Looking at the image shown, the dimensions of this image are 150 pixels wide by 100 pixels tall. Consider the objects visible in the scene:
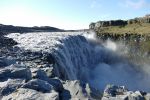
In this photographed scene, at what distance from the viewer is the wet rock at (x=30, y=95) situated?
59.9 ft

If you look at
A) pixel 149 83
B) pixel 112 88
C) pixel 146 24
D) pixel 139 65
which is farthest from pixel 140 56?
pixel 112 88

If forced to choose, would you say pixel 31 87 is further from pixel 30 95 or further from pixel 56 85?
pixel 56 85

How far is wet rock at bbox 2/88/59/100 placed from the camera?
18.3 meters

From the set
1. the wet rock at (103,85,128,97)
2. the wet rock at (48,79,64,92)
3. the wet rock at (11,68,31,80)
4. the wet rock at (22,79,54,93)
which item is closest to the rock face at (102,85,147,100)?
the wet rock at (103,85,128,97)

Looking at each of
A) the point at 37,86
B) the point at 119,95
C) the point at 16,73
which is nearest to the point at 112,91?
the point at 119,95

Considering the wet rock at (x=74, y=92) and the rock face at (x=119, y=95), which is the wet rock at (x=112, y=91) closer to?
the rock face at (x=119, y=95)

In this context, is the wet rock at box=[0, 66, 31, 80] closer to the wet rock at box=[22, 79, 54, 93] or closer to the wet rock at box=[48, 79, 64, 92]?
the wet rock at box=[22, 79, 54, 93]

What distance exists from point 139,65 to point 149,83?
1556 centimetres

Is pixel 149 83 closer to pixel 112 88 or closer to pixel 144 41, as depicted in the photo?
pixel 144 41

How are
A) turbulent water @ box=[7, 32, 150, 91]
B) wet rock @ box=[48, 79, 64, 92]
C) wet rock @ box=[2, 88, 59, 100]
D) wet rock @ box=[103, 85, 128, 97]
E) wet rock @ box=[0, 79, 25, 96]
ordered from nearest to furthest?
wet rock @ box=[2, 88, 59, 100]
wet rock @ box=[0, 79, 25, 96]
wet rock @ box=[48, 79, 64, 92]
wet rock @ box=[103, 85, 128, 97]
turbulent water @ box=[7, 32, 150, 91]

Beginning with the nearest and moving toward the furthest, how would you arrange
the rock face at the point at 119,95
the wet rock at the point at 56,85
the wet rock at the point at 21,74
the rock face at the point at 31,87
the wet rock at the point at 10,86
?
1. the rock face at the point at 31,87
2. the wet rock at the point at 10,86
3. the rock face at the point at 119,95
4. the wet rock at the point at 21,74
5. the wet rock at the point at 56,85

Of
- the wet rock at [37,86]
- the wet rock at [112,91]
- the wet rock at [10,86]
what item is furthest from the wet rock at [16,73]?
the wet rock at [112,91]

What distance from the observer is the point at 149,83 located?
315 feet

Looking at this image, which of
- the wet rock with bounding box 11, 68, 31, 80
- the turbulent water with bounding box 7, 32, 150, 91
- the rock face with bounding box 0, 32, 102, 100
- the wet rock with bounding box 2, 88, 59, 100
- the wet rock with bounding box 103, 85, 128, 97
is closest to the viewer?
the wet rock with bounding box 2, 88, 59, 100
